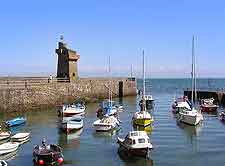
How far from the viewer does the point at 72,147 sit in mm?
35094

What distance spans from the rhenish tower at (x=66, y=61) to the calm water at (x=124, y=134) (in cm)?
2439

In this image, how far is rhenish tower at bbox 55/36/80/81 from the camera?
7662 cm

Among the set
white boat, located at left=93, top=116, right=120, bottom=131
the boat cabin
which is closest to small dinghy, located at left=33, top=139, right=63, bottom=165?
the boat cabin

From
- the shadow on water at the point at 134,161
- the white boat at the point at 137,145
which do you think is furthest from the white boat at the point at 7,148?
the white boat at the point at 137,145

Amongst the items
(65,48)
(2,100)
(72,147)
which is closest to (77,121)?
(72,147)

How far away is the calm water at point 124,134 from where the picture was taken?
30016 mm

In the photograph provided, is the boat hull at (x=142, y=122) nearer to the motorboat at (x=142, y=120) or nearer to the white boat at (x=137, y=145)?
the motorboat at (x=142, y=120)

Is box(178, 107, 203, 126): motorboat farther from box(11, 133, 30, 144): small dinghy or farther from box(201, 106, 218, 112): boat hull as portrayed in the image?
box(11, 133, 30, 144): small dinghy

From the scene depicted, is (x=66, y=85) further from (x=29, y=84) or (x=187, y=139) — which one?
(x=187, y=139)

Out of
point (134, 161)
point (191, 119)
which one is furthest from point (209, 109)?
point (134, 161)

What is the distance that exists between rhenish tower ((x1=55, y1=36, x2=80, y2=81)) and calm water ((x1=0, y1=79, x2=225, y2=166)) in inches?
960

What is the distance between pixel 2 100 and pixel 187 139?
27.7 m

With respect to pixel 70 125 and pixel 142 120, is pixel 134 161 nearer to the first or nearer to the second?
pixel 70 125

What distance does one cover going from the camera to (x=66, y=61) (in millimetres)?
76688
